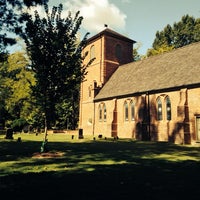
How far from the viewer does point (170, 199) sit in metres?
6.11

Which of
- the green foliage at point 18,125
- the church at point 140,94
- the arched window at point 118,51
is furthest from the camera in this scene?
the green foliage at point 18,125

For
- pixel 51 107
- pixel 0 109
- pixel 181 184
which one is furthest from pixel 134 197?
pixel 0 109

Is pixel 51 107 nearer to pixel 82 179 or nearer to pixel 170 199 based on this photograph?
pixel 82 179

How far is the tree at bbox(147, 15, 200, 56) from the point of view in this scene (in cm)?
6475

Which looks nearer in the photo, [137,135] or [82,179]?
[82,179]

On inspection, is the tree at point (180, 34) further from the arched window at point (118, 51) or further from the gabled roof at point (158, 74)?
the gabled roof at point (158, 74)

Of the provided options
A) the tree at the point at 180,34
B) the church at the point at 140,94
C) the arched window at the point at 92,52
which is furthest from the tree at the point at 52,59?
the tree at the point at 180,34

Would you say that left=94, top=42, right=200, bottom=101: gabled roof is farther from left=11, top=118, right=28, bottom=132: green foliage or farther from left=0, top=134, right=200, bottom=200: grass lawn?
left=11, top=118, right=28, bottom=132: green foliage

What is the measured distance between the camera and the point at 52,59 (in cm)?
1516

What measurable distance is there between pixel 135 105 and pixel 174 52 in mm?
9438

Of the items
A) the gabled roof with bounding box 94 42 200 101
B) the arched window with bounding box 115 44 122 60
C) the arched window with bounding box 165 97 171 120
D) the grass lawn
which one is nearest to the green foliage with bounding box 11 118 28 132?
the gabled roof with bounding box 94 42 200 101

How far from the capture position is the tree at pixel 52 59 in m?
14.9

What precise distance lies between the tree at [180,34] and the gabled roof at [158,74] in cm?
3136

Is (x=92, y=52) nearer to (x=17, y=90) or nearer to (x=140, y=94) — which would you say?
(x=140, y=94)
